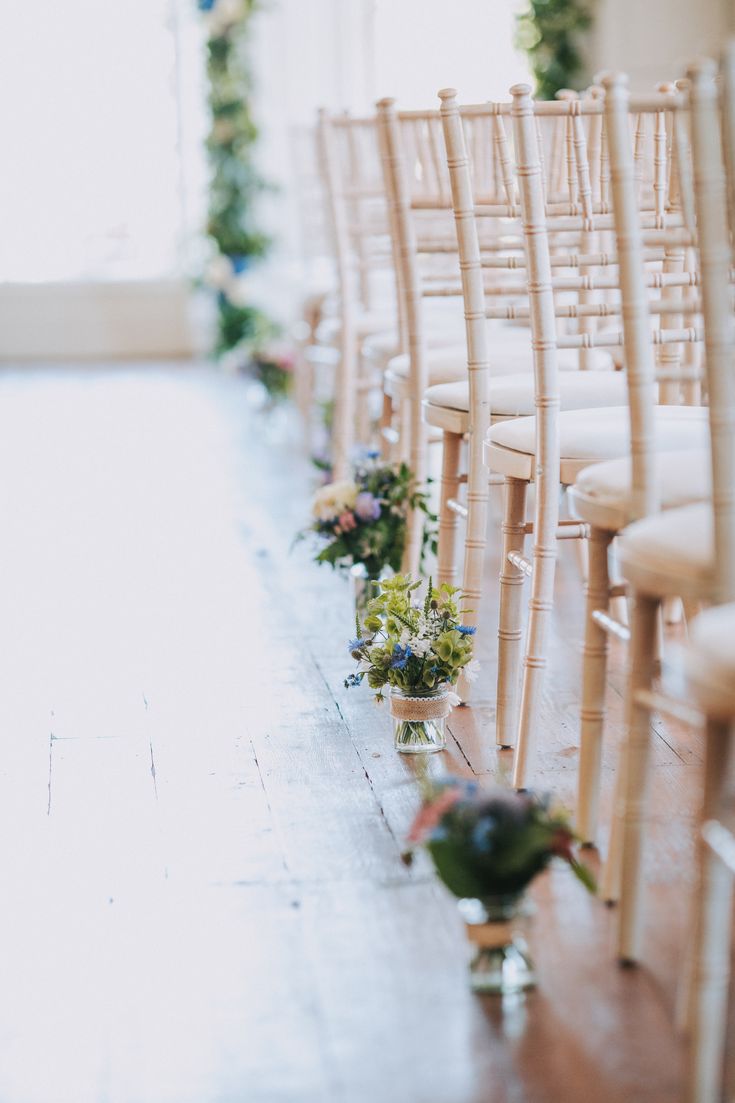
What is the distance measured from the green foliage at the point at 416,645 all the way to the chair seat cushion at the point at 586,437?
0.28 m

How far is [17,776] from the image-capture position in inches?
97.1

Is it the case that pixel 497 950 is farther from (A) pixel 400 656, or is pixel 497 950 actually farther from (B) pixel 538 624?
(A) pixel 400 656

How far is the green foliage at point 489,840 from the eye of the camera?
165 centimetres

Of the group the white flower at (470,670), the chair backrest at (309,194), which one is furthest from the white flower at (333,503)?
the chair backrest at (309,194)

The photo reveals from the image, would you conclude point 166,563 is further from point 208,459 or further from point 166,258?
point 166,258

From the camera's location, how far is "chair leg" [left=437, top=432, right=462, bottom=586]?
2.86m

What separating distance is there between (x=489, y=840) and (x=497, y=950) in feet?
0.57

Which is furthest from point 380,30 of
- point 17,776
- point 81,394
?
point 17,776

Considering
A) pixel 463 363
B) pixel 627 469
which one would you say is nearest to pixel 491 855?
pixel 627 469

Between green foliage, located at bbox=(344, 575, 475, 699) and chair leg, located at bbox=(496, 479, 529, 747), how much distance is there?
0.07 meters

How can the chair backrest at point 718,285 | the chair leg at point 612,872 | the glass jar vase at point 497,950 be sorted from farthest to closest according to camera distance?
the chair leg at point 612,872 < the glass jar vase at point 497,950 < the chair backrest at point 718,285

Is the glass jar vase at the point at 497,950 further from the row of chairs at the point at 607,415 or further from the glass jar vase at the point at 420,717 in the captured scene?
the glass jar vase at the point at 420,717

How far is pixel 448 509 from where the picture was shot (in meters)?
2.87

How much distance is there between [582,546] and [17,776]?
1.48 metres
